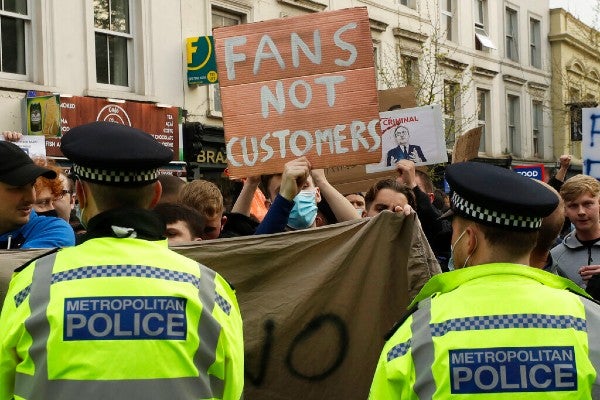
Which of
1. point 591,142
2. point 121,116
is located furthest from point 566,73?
point 591,142

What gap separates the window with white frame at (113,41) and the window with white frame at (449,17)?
11.8 m

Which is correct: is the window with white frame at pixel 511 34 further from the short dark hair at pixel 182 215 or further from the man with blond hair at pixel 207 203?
the short dark hair at pixel 182 215

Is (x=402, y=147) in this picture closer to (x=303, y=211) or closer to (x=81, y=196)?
(x=303, y=211)

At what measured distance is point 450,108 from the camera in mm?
23031

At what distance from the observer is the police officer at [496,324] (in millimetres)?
2455

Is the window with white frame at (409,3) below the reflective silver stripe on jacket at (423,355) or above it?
above

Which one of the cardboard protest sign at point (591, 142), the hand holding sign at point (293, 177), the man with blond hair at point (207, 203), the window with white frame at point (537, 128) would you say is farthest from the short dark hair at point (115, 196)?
the window with white frame at point (537, 128)

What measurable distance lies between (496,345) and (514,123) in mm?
26532

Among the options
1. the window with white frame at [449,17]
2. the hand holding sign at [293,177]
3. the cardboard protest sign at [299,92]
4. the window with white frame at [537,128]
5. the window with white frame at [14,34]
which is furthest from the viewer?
Result: the window with white frame at [537,128]

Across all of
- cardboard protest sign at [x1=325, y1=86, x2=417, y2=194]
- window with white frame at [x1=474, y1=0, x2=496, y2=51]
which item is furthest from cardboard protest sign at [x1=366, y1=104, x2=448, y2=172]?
window with white frame at [x1=474, y1=0, x2=496, y2=51]

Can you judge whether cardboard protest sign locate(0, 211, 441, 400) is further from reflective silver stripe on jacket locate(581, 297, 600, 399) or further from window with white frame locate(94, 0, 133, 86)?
window with white frame locate(94, 0, 133, 86)

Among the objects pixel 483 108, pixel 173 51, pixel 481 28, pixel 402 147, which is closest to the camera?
pixel 402 147

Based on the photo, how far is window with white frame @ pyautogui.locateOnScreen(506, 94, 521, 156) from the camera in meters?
28.0

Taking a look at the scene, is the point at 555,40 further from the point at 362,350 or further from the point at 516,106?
the point at 362,350
